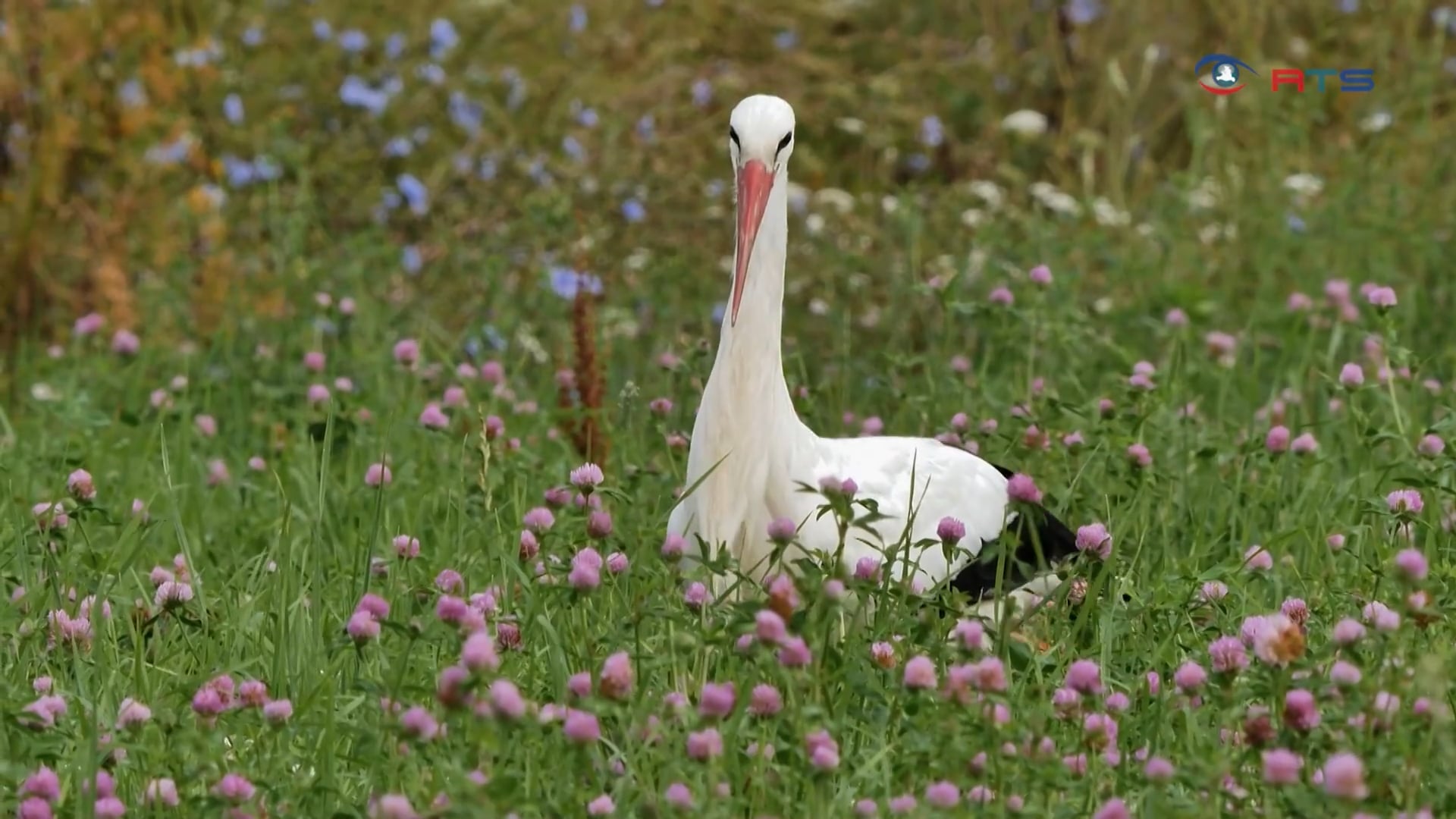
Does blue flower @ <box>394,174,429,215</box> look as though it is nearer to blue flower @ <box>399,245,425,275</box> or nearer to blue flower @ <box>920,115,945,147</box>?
blue flower @ <box>399,245,425,275</box>

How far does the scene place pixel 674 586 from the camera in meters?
2.79

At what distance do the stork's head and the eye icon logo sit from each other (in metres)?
3.58

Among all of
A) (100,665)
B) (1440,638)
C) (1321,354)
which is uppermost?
(100,665)

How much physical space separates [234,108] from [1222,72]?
310 centimetres

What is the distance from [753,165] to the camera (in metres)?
3.30

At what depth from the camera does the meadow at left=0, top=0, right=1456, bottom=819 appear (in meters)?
2.41

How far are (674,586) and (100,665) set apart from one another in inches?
28.9

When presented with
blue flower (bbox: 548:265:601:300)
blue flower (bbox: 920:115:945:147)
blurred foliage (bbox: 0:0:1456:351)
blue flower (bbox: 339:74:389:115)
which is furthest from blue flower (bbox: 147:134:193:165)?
blue flower (bbox: 920:115:945:147)

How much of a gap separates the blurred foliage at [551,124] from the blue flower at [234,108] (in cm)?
2

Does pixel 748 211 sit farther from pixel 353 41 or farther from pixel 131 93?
pixel 353 41

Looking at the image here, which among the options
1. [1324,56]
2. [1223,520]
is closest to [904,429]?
[1223,520]

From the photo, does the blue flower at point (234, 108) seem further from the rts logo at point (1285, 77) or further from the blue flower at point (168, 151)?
the rts logo at point (1285, 77)

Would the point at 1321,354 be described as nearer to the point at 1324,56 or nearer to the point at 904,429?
the point at 904,429

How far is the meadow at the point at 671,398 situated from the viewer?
94.7 inches
